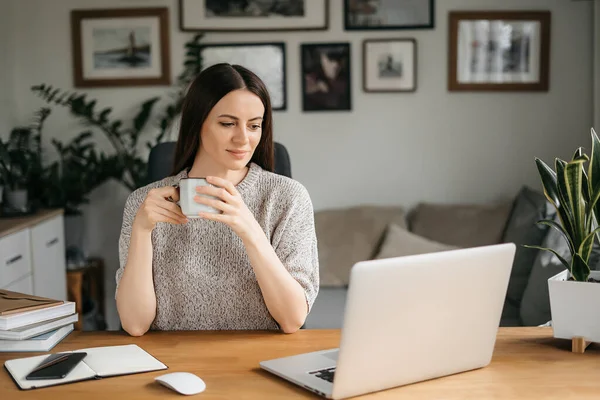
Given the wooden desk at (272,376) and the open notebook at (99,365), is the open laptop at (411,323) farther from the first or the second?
the open notebook at (99,365)

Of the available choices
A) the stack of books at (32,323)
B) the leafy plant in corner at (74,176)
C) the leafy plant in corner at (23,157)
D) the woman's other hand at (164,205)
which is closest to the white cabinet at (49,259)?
the leafy plant in corner at (74,176)

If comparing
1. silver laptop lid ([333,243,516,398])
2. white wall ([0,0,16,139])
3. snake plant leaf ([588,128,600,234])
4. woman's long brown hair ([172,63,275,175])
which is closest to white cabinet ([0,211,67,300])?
white wall ([0,0,16,139])

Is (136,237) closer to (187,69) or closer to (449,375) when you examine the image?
(449,375)

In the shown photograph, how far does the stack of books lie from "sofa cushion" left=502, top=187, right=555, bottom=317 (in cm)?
211

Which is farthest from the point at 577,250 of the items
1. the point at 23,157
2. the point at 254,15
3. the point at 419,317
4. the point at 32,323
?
the point at 23,157

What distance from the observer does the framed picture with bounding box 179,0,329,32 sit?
157 inches

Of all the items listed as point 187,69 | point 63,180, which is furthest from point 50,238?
point 187,69

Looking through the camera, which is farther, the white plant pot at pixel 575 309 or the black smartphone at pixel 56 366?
the white plant pot at pixel 575 309

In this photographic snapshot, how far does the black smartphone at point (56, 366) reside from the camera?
131 centimetres

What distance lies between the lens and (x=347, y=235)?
3.89 meters

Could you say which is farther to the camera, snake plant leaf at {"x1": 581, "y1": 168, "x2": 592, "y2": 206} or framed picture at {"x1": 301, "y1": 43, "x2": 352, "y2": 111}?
→ framed picture at {"x1": 301, "y1": 43, "x2": 352, "y2": 111}

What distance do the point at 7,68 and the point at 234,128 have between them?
277 centimetres

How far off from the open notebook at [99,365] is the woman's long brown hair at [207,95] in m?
0.57

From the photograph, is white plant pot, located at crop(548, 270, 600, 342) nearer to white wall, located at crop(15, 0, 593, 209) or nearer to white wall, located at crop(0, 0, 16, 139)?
white wall, located at crop(15, 0, 593, 209)
